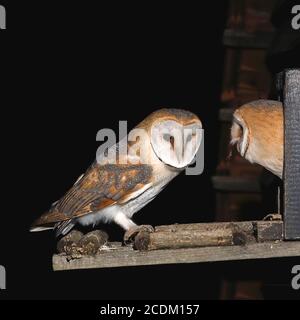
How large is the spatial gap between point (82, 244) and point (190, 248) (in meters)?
0.34

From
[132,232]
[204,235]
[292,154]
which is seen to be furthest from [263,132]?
[132,232]

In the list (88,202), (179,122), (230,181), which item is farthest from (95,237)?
(230,181)

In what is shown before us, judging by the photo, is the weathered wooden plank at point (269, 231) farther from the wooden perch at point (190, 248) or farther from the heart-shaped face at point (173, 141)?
the heart-shaped face at point (173, 141)

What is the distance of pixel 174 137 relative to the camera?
210cm

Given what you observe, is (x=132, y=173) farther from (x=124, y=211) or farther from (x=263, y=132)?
(x=263, y=132)

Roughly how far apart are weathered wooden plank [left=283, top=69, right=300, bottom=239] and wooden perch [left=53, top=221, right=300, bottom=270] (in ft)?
0.19

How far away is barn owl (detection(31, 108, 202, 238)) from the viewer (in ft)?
6.82

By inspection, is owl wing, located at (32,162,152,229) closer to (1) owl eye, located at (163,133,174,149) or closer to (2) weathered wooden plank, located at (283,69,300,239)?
(1) owl eye, located at (163,133,174,149)

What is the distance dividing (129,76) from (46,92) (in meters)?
0.54

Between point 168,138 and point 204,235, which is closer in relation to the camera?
point 204,235

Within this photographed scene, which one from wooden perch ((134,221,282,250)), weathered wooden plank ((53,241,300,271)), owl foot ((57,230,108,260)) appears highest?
wooden perch ((134,221,282,250))

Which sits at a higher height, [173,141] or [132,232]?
[173,141]

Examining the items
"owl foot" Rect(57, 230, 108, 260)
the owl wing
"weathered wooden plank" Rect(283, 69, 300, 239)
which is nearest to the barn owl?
the owl wing

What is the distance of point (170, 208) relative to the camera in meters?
4.00
